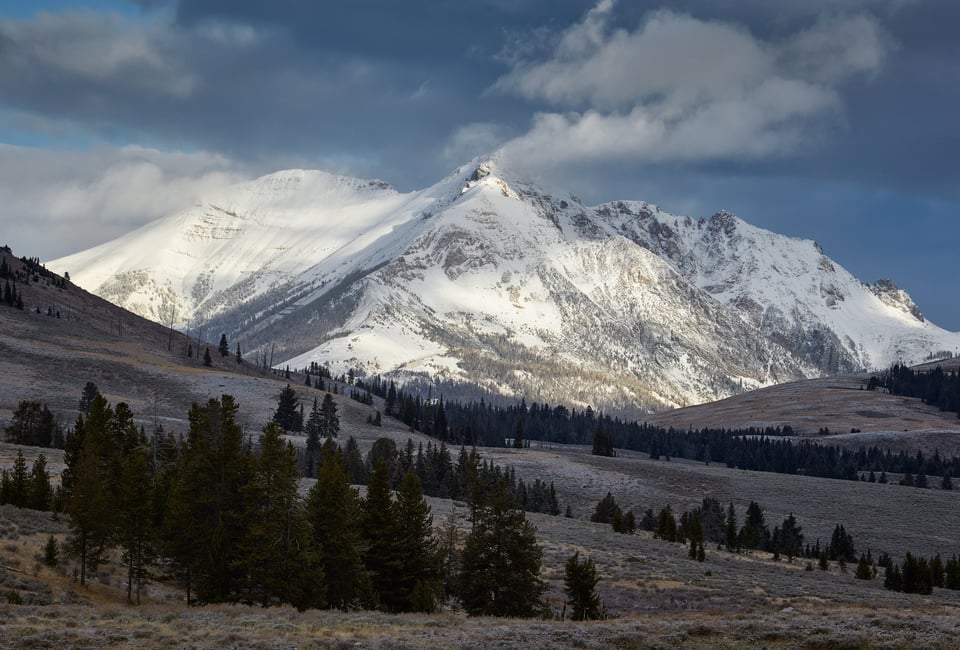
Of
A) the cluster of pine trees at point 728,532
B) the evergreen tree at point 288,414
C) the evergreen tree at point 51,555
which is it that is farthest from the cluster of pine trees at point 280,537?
the evergreen tree at point 288,414

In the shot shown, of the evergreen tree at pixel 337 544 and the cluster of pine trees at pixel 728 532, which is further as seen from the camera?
the cluster of pine trees at pixel 728 532

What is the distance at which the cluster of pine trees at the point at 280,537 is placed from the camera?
145ft

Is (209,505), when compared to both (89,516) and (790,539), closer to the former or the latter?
(89,516)

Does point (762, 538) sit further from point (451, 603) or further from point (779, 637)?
point (779, 637)

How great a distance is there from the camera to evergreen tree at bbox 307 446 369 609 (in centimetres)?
4641

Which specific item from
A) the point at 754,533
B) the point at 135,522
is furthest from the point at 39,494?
the point at 754,533

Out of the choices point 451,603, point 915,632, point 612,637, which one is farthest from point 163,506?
point 915,632

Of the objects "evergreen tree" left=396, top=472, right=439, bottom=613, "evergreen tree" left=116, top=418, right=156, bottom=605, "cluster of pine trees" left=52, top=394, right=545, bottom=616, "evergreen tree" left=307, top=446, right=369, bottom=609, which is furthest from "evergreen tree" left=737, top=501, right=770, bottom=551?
"evergreen tree" left=116, top=418, right=156, bottom=605

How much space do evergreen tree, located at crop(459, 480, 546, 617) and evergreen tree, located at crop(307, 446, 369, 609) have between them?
5.71m

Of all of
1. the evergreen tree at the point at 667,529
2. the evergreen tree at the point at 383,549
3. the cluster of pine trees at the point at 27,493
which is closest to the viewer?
the evergreen tree at the point at 383,549

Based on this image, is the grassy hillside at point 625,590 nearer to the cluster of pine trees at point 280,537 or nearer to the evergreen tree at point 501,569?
the cluster of pine trees at point 280,537

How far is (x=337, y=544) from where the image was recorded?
154 feet

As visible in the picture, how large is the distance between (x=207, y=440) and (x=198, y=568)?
702 centimetres

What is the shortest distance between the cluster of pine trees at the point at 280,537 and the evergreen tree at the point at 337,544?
5cm
